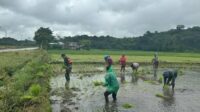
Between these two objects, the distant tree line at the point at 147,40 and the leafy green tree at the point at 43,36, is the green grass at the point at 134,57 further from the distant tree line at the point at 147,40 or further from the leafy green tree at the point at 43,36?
the leafy green tree at the point at 43,36


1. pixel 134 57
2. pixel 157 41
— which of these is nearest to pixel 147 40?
pixel 157 41

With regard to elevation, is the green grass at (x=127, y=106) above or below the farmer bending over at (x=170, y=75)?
below

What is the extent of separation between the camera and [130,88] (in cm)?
1872

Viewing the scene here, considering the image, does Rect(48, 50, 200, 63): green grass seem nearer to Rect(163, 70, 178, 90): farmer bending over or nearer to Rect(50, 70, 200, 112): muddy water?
Rect(163, 70, 178, 90): farmer bending over

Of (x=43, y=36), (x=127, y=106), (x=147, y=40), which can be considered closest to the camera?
(x=127, y=106)

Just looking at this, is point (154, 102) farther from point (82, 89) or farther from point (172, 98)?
point (82, 89)

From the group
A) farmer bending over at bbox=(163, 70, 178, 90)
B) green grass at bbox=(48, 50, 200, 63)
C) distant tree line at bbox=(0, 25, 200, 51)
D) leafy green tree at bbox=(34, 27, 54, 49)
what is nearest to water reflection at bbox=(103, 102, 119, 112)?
farmer bending over at bbox=(163, 70, 178, 90)

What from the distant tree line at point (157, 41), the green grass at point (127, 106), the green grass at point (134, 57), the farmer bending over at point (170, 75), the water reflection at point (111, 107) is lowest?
the green grass at point (134, 57)

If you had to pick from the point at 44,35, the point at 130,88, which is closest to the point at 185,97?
the point at 130,88

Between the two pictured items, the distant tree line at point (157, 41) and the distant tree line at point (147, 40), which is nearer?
the distant tree line at point (147, 40)

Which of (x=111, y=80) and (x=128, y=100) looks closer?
(x=111, y=80)

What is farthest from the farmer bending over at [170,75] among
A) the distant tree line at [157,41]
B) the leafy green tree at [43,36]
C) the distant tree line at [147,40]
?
the distant tree line at [157,41]

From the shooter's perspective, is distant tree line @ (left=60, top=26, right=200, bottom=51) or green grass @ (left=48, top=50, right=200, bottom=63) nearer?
green grass @ (left=48, top=50, right=200, bottom=63)

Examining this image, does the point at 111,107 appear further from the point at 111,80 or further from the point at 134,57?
the point at 134,57
